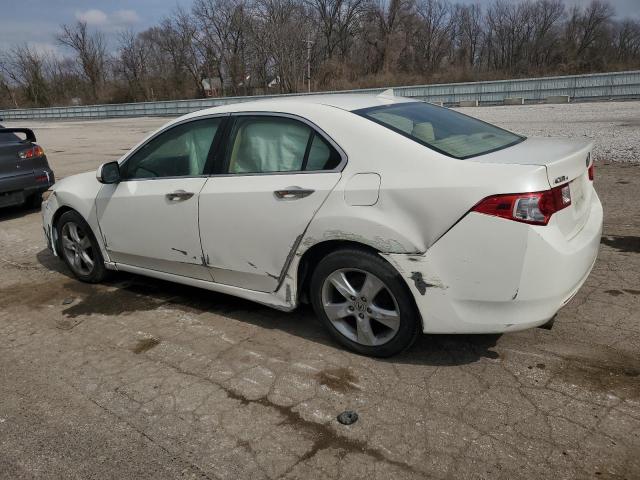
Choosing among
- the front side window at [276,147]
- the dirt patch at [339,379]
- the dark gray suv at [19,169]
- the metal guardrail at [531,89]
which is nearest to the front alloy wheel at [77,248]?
the front side window at [276,147]

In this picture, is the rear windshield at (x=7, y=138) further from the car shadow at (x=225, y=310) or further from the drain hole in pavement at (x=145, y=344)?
the drain hole in pavement at (x=145, y=344)

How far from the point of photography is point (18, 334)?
3926mm

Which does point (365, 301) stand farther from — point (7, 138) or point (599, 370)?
point (7, 138)

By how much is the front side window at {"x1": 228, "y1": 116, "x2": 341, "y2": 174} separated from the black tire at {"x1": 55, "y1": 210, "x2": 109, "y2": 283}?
1831 mm

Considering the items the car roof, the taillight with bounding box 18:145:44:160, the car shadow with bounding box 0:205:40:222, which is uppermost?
the car roof

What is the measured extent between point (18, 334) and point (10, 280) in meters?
1.52

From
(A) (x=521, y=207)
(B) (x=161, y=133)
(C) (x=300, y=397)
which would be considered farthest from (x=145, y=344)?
(A) (x=521, y=207)

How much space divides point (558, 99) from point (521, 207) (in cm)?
2862

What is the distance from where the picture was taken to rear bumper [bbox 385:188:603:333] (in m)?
2.60

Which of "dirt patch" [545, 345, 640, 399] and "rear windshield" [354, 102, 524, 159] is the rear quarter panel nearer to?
"rear windshield" [354, 102, 524, 159]

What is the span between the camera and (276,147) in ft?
11.3

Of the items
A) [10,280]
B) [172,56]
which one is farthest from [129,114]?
[10,280]

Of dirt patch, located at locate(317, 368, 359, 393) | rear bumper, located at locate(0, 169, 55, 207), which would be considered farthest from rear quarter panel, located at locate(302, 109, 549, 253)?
rear bumper, located at locate(0, 169, 55, 207)

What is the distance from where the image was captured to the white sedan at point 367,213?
8.71 feet
